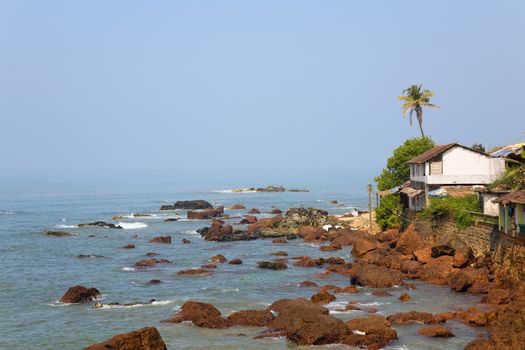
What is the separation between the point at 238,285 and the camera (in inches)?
1783

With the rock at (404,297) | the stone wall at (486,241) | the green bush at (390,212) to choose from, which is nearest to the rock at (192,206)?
the green bush at (390,212)

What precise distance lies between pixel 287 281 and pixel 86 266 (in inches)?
773

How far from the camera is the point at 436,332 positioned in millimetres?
30516

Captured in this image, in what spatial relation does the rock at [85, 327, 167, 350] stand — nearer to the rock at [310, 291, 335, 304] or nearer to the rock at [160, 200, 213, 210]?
the rock at [310, 291, 335, 304]

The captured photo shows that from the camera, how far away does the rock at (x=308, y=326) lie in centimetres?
2978

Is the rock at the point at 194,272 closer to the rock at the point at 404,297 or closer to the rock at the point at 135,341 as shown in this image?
the rock at the point at 404,297

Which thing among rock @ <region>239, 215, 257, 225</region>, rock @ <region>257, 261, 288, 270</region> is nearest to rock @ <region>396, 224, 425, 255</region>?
rock @ <region>257, 261, 288, 270</region>

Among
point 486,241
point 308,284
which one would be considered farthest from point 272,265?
point 486,241

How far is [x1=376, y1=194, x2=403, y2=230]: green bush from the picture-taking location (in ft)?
211

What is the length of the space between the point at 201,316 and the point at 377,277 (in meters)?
14.1

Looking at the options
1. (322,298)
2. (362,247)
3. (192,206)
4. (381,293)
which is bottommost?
(381,293)

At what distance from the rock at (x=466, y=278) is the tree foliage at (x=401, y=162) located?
2789 centimetres

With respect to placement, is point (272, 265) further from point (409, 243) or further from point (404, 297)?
point (404, 297)

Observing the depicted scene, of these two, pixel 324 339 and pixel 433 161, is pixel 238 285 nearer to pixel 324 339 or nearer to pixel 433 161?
pixel 324 339
